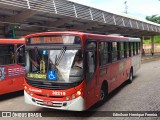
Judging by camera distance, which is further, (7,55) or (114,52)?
(114,52)

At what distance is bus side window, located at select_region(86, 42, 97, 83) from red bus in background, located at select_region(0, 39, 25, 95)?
4144 mm

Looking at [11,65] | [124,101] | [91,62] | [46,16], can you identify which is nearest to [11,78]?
[11,65]

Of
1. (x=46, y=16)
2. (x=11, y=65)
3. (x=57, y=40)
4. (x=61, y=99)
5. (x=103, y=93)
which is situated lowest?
A: (x=103, y=93)

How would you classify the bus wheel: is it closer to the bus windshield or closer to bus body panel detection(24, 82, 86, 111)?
bus body panel detection(24, 82, 86, 111)

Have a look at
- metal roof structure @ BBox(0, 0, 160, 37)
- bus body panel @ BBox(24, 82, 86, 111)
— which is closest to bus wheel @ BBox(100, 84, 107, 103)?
bus body panel @ BBox(24, 82, 86, 111)

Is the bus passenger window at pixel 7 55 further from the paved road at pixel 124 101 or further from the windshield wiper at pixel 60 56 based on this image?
the windshield wiper at pixel 60 56

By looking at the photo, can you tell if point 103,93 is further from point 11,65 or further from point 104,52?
point 11,65

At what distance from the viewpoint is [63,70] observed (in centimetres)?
723

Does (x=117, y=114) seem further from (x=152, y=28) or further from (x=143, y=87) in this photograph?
(x=152, y=28)

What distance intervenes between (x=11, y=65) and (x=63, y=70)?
4140 mm

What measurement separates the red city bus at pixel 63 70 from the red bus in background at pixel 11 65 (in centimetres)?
254

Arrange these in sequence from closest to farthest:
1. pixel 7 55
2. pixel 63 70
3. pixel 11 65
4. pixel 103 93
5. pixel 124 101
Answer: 1. pixel 63 70
2. pixel 103 93
3. pixel 124 101
4. pixel 7 55
5. pixel 11 65

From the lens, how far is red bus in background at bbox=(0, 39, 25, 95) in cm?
1019

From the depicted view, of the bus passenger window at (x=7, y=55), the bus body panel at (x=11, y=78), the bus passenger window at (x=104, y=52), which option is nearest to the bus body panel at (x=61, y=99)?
the bus passenger window at (x=104, y=52)
